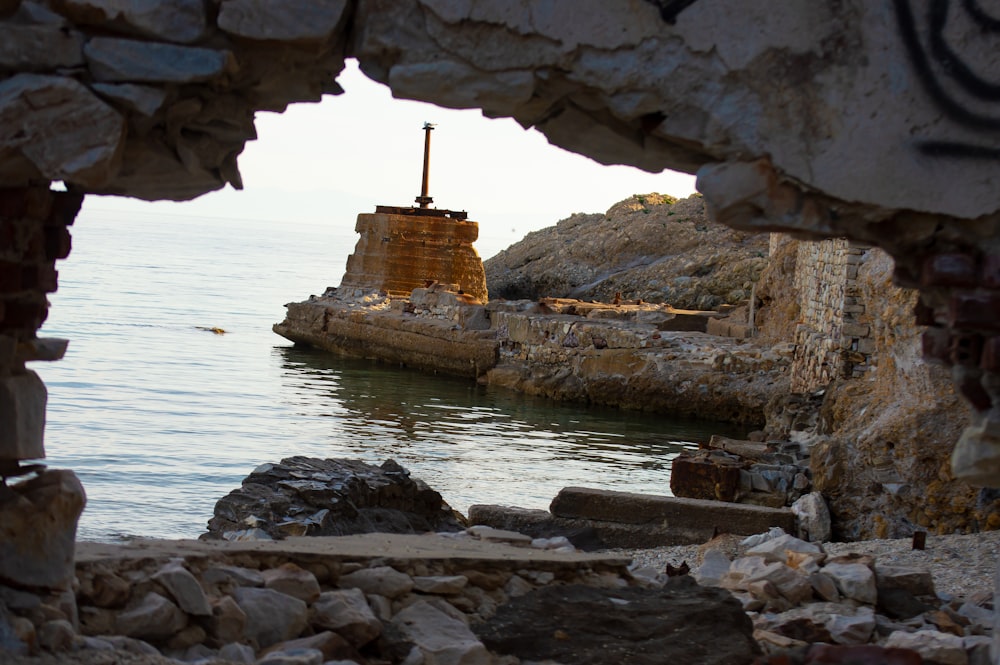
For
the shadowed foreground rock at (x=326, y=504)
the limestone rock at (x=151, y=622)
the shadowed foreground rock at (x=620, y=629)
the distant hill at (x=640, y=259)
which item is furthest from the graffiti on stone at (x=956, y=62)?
the distant hill at (x=640, y=259)

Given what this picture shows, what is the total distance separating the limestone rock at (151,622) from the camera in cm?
395

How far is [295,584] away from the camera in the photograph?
436cm

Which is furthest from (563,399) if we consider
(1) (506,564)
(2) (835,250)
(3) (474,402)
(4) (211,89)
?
(4) (211,89)

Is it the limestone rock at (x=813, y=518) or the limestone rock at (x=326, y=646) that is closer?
the limestone rock at (x=326, y=646)

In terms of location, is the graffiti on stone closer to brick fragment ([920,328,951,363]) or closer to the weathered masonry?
the weathered masonry

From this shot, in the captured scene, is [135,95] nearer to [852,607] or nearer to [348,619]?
[348,619]

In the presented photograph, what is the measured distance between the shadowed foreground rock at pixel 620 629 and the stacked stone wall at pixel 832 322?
6.01m

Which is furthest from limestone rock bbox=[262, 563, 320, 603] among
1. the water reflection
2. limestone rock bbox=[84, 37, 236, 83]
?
the water reflection

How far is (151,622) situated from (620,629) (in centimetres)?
173

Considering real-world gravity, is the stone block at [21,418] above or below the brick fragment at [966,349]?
below

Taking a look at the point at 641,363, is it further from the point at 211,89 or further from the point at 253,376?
the point at 211,89

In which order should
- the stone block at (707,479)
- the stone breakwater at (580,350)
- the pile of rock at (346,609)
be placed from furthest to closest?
the stone breakwater at (580,350)
the stone block at (707,479)
the pile of rock at (346,609)

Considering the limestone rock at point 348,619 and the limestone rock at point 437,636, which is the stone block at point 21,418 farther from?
the limestone rock at point 437,636

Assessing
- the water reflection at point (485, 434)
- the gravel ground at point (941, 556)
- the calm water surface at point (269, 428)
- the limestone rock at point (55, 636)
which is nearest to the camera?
the limestone rock at point (55, 636)
